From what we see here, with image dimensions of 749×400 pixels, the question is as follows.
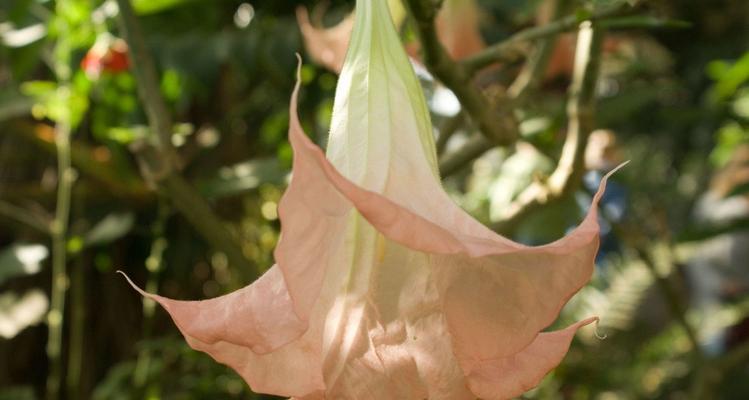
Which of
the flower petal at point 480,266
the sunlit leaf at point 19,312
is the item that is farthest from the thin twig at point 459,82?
the sunlit leaf at point 19,312

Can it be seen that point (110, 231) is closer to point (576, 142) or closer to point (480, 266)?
point (576, 142)

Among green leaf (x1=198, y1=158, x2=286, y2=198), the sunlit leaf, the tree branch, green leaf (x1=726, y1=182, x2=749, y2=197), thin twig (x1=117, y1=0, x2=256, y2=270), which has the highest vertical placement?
thin twig (x1=117, y1=0, x2=256, y2=270)

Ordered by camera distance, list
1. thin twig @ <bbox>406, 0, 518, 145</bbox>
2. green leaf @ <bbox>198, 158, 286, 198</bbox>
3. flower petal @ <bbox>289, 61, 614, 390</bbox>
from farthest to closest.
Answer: green leaf @ <bbox>198, 158, 286, 198</bbox> → thin twig @ <bbox>406, 0, 518, 145</bbox> → flower petal @ <bbox>289, 61, 614, 390</bbox>

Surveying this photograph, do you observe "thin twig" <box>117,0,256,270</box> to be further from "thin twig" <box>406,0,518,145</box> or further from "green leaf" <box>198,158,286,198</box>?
"thin twig" <box>406,0,518,145</box>

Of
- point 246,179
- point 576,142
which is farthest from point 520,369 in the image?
point 246,179

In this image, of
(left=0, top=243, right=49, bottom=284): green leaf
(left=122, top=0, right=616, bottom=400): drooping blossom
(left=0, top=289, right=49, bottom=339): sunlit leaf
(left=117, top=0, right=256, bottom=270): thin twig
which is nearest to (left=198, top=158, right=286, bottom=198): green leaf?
(left=117, top=0, right=256, bottom=270): thin twig

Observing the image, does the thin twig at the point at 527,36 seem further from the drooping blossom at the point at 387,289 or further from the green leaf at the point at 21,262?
the green leaf at the point at 21,262

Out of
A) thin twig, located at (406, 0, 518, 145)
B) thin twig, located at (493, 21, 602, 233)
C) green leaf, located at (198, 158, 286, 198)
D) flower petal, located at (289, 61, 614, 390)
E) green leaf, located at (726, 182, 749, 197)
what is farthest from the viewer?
green leaf, located at (726, 182, 749, 197)
